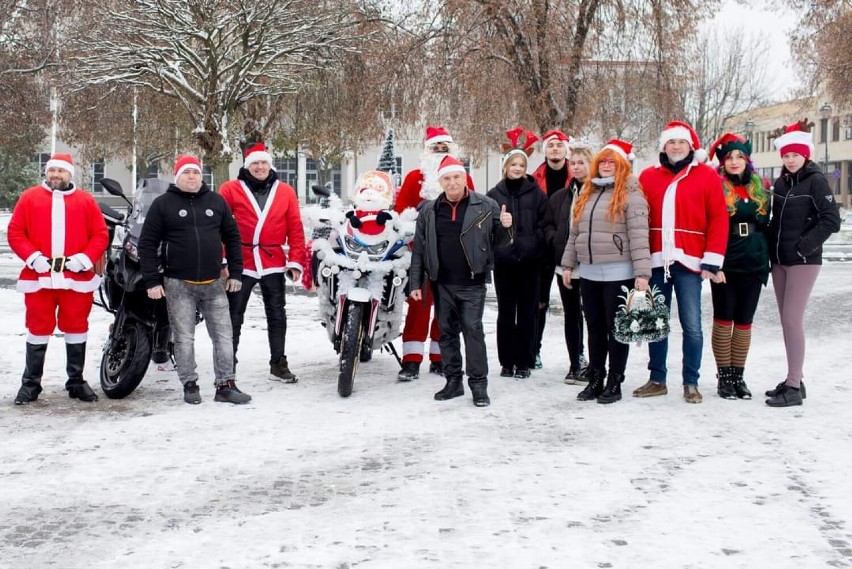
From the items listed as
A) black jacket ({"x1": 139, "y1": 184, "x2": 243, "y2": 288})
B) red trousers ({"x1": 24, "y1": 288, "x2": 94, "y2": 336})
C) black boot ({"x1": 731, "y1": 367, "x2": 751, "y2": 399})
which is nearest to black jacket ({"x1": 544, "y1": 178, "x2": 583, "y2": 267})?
black boot ({"x1": 731, "y1": 367, "x2": 751, "y2": 399})

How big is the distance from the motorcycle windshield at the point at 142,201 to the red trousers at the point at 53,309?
1.84ft

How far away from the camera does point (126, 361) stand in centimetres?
736

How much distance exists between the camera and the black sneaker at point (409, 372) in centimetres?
821

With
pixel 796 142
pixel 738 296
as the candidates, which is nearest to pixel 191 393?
pixel 738 296

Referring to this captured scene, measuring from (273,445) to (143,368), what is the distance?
1722mm

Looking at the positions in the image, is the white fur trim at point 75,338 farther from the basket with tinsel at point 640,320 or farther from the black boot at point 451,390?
the basket with tinsel at point 640,320

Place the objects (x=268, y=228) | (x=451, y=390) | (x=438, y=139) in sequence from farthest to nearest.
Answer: (x=438, y=139), (x=268, y=228), (x=451, y=390)

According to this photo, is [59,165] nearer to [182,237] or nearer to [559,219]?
[182,237]

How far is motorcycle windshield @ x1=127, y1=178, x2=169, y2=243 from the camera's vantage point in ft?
24.4

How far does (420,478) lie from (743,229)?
3.26 metres

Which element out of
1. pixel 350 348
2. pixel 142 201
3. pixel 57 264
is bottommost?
pixel 350 348

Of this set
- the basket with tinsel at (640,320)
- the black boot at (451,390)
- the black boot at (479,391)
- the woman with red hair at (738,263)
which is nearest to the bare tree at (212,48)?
the black boot at (451,390)

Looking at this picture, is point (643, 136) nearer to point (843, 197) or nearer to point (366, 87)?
point (366, 87)

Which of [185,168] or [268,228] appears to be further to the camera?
[268,228]
